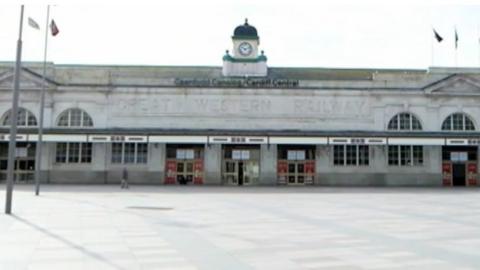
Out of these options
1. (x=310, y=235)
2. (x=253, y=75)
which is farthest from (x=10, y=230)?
(x=253, y=75)

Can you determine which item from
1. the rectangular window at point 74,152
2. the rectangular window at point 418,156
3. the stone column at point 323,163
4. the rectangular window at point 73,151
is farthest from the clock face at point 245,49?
the rectangular window at point 418,156

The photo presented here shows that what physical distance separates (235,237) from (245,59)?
31.0 meters

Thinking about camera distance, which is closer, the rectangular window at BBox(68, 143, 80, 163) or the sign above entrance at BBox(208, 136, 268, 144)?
the sign above entrance at BBox(208, 136, 268, 144)

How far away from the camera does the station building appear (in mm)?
37938

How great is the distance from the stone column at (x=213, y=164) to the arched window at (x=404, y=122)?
1368cm

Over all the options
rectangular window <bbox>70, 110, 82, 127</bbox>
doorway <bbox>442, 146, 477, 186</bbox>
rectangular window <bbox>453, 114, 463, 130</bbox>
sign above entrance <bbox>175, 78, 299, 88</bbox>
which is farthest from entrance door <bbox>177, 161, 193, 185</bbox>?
rectangular window <bbox>453, 114, 463, 130</bbox>

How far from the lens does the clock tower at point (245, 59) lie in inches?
1642

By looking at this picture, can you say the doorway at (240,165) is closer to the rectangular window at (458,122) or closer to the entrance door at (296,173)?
the entrance door at (296,173)

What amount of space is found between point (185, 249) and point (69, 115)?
3104cm

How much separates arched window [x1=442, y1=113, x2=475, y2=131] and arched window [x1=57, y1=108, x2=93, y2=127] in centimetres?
2811

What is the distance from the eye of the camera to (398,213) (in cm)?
1820

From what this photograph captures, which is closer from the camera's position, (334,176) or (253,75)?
(334,176)

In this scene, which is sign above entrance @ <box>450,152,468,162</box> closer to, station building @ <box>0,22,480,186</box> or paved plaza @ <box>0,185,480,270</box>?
station building @ <box>0,22,480,186</box>

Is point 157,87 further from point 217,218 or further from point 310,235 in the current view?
point 310,235
